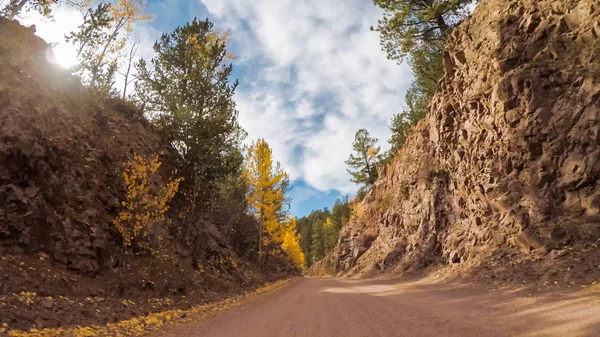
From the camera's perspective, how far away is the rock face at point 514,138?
12625 millimetres

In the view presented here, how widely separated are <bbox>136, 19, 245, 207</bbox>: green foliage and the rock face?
13.5m

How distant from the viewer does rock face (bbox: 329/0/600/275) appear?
497 inches

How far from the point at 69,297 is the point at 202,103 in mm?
10845

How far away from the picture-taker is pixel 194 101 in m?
17.0

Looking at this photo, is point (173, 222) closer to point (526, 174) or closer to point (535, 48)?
point (526, 174)

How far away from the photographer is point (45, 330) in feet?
20.8

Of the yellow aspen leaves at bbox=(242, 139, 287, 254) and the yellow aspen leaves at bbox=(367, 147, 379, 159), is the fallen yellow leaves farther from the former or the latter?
the yellow aspen leaves at bbox=(367, 147, 379, 159)

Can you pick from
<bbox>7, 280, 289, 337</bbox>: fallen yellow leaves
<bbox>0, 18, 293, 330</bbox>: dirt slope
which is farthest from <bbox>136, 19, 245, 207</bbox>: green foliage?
<bbox>7, 280, 289, 337</bbox>: fallen yellow leaves

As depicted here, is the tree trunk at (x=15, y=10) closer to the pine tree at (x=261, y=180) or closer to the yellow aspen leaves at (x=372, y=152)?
the pine tree at (x=261, y=180)

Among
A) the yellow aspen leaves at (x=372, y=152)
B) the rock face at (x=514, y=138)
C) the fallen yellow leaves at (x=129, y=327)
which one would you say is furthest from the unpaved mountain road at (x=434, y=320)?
the yellow aspen leaves at (x=372, y=152)

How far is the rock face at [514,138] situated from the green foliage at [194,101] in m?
13.5

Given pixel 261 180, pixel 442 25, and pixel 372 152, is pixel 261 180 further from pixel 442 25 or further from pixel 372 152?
pixel 372 152

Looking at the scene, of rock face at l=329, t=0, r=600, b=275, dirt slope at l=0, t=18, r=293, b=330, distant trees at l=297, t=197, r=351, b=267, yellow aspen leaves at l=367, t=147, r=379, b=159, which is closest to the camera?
dirt slope at l=0, t=18, r=293, b=330

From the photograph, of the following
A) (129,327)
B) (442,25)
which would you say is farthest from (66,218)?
(442,25)
